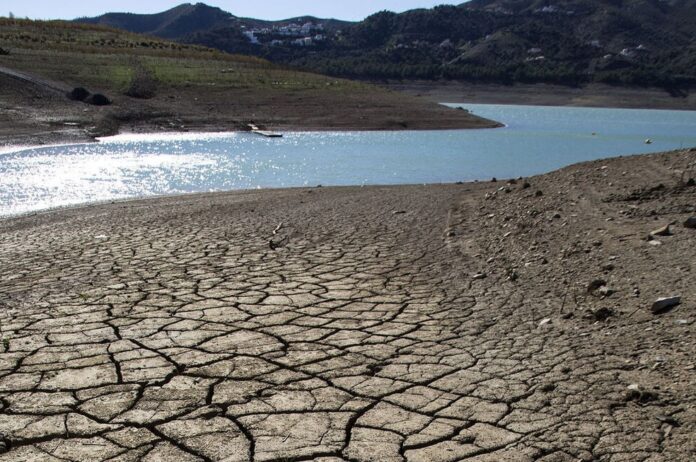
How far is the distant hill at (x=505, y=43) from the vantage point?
220 feet

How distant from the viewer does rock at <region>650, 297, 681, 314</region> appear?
443 centimetres

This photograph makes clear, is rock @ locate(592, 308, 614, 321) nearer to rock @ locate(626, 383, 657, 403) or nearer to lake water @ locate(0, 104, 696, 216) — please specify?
rock @ locate(626, 383, 657, 403)

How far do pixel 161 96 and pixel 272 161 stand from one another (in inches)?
429

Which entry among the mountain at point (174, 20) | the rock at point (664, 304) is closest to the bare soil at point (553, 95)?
the rock at point (664, 304)

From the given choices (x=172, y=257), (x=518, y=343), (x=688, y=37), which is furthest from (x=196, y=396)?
(x=688, y=37)

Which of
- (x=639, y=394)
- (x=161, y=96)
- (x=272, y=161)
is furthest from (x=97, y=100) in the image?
(x=639, y=394)

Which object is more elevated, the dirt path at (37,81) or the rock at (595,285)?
the dirt path at (37,81)

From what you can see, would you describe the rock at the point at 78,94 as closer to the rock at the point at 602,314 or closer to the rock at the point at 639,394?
the rock at the point at 602,314

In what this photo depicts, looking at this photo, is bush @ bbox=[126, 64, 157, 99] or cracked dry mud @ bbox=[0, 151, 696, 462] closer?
cracked dry mud @ bbox=[0, 151, 696, 462]

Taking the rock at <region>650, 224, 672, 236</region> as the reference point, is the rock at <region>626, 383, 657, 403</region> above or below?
below

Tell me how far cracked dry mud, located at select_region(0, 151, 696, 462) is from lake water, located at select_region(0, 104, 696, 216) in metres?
5.36

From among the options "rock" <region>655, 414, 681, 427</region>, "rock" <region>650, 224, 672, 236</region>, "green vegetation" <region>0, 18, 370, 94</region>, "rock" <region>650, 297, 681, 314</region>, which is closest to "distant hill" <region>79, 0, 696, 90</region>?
"green vegetation" <region>0, 18, 370, 94</region>

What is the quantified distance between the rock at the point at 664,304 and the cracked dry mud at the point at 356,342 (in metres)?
0.08

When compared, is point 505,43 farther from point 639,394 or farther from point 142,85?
point 639,394
